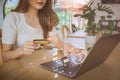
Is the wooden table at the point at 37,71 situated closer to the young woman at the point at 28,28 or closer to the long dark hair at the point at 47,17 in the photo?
the young woman at the point at 28,28

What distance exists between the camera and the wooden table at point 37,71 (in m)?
0.77

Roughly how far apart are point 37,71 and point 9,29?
307 millimetres

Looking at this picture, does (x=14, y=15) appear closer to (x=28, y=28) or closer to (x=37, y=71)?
(x=28, y=28)

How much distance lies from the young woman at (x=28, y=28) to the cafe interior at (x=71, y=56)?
0.10 ft

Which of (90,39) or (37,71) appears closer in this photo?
(37,71)

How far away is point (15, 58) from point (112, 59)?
0.49 m

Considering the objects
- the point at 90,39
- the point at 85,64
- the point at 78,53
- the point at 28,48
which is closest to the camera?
the point at 85,64

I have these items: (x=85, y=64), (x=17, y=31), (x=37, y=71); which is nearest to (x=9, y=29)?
(x=17, y=31)

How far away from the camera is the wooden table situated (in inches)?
30.3

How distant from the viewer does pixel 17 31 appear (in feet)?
3.41

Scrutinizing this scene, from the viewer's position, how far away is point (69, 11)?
1.29 m

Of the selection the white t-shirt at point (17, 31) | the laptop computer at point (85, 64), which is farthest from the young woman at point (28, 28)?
the laptop computer at point (85, 64)

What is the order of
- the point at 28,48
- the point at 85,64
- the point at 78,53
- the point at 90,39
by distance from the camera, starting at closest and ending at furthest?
the point at 85,64, the point at 28,48, the point at 78,53, the point at 90,39

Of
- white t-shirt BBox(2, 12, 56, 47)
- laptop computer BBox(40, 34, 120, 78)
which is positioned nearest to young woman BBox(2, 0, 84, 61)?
white t-shirt BBox(2, 12, 56, 47)
